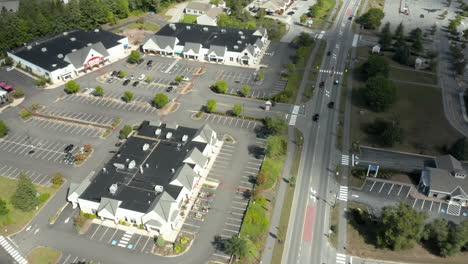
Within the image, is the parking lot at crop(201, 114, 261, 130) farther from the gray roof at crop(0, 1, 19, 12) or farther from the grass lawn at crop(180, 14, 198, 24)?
the gray roof at crop(0, 1, 19, 12)

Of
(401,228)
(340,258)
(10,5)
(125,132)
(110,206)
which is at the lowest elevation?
(340,258)

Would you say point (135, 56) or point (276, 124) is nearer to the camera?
point (276, 124)

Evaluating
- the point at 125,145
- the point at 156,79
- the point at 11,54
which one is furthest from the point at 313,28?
the point at 11,54

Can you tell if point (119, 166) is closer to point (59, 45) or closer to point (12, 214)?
point (12, 214)

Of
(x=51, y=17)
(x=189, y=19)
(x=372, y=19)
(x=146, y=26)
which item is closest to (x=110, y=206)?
(x=51, y=17)

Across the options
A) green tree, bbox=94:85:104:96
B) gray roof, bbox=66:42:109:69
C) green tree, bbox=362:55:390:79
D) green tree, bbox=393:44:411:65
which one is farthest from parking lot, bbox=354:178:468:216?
gray roof, bbox=66:42:109:69

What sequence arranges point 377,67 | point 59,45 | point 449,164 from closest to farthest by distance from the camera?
point 449,164 < point 377,67 < point 59,45

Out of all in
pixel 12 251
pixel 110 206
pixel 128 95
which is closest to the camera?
pixel 12 251

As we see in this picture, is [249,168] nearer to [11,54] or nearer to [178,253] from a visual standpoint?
[178,253]
